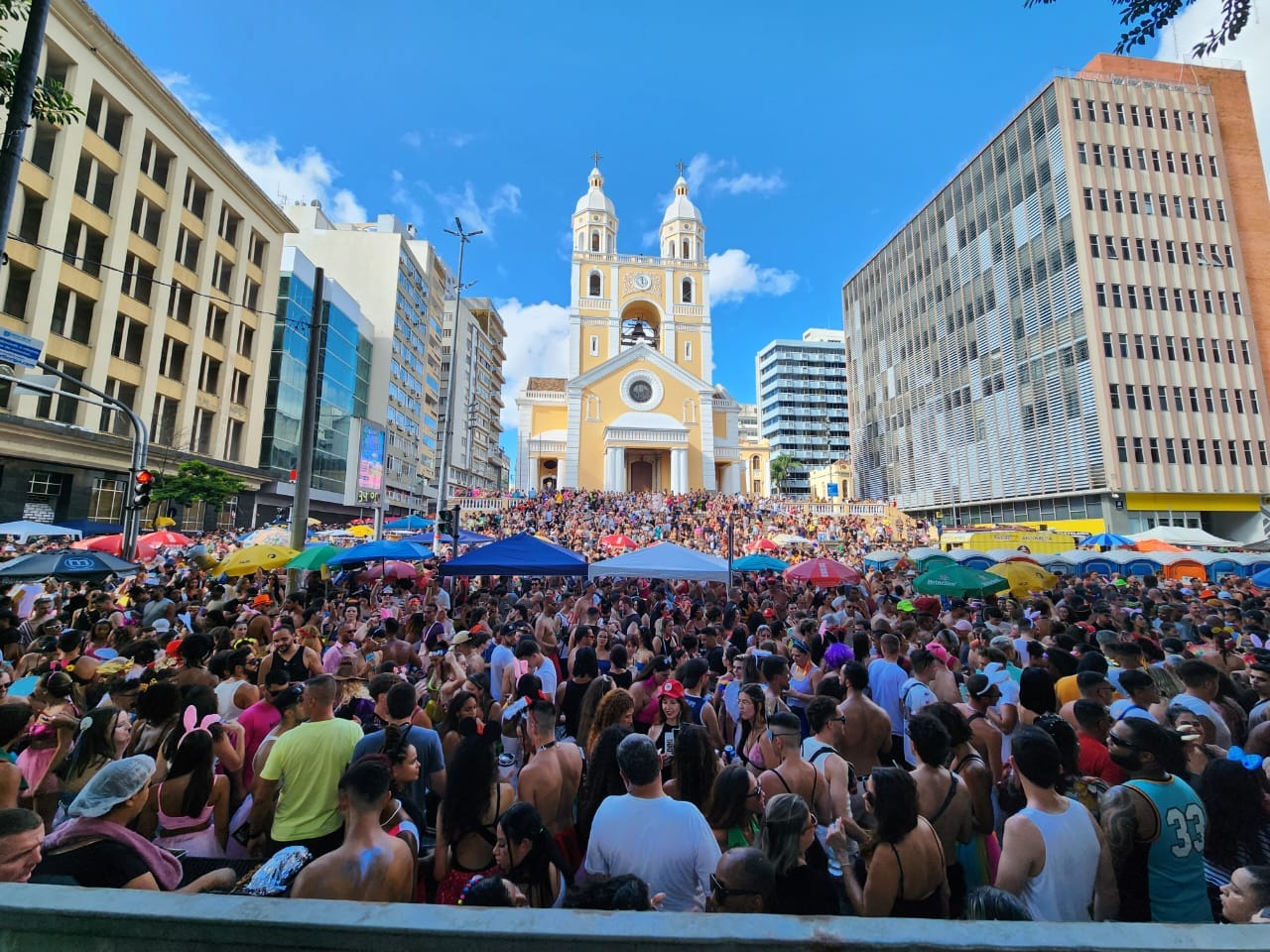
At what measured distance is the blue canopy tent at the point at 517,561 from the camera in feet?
32.1

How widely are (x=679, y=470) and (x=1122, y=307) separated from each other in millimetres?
26877

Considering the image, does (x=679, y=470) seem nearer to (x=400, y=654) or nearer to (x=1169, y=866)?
(x=400, y=654)

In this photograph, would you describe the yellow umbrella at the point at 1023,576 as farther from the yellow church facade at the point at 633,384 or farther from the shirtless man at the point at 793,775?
the yellow church facade at the point at 633,384

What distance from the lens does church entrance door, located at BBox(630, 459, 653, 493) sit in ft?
158

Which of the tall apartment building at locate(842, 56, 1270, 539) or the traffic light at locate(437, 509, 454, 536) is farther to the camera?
the tall apartment building at locate(842, 56, 1270, 539)

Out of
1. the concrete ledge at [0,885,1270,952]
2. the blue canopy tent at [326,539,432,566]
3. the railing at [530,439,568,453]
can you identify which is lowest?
the concrete ledge at [0,885,1270,952]

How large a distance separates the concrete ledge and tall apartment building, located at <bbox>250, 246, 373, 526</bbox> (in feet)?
111

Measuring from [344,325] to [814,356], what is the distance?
77100 millimetres

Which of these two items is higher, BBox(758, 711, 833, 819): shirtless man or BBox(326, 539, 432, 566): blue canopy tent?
BBox(326, 539, 432, 566): blue canopy tent

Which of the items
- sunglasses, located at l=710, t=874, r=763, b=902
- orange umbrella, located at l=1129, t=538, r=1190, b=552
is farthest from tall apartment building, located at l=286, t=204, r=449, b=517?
sunglasses, located at l=710, t=874, r=763, b=902

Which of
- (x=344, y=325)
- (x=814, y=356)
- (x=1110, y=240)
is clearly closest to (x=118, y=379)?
(x=344, y=325)

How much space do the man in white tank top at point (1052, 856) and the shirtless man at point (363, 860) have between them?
8.41ft

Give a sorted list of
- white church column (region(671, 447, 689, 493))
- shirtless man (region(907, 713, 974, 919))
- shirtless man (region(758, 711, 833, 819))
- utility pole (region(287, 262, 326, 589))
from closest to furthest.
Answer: shirtless man (region(907, 713, 974, 919)) → shirtless man (region(758, 711, 833, 819)) → utility pole (region(287, 262, 326, 589)) → white church column (region(671, 447, 689, 493))

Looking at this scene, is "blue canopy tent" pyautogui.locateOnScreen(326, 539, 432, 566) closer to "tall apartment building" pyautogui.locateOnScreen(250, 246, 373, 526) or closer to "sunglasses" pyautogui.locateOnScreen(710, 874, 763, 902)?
"sunglasses" pyautogui.locateOnScreen(710, 874, 763, 902)
